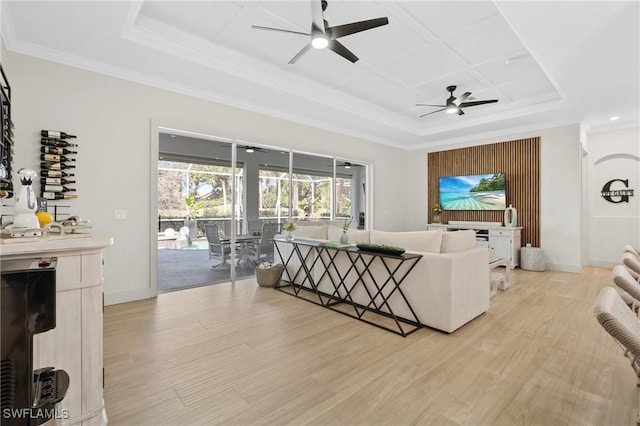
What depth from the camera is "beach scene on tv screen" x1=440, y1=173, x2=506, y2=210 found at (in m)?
6.84

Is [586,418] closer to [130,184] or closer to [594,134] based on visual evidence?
[130,184]

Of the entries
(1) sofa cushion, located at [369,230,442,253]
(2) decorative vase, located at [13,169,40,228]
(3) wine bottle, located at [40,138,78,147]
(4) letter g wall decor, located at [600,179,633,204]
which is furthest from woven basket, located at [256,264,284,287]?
(4) letter g wall decor, located at [600,179,633,204]

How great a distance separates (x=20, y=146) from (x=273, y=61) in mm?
3113

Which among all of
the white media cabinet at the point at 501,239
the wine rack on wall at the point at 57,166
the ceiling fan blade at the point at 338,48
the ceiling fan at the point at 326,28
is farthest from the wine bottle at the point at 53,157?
the white media cabinet at the point at 501,239

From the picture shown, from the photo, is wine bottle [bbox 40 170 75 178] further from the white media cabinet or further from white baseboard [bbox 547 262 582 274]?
white baseboard [bbox 547 262 582 274]

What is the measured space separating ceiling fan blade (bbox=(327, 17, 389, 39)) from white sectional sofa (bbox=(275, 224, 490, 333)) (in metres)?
2.07

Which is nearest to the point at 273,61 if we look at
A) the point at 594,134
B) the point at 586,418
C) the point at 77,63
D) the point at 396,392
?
the point at 77,63

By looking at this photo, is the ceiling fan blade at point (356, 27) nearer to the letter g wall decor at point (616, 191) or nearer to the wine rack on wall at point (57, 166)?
the wine rack on wall at point (57, 166)

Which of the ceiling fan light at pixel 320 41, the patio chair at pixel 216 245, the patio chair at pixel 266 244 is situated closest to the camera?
the ceiling fan light at pixel 320 41

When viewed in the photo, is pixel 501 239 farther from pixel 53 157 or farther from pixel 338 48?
pixel 53 157

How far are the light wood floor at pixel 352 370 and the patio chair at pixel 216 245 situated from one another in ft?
5.70

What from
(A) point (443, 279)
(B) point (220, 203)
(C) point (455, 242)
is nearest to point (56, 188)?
(B) point (220, 203)

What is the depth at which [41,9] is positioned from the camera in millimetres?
2771

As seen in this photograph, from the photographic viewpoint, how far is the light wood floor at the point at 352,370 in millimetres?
1840
